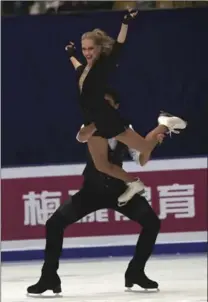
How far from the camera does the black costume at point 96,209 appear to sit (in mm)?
5980

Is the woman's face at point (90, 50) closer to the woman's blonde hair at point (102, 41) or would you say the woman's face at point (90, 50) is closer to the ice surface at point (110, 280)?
the woman's blonde hair at point (102, 41)

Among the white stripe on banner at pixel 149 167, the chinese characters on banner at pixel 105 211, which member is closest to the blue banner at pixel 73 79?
the white stripe on banner at pixel 149 167

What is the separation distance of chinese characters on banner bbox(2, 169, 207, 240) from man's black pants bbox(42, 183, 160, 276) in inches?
90.8

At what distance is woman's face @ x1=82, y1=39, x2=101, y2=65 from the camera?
5633 mm

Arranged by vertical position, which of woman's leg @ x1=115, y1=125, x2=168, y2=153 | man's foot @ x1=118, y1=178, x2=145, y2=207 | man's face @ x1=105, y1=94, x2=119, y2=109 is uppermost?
man's face @ x1=105, y1=94, x2=119, y2=109

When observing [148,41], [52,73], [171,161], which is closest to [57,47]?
[52,73]

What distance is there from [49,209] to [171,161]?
1075 millimetres

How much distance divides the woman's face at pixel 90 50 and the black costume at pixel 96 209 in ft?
1.82

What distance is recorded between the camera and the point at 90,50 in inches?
222

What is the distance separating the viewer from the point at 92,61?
5668 mm

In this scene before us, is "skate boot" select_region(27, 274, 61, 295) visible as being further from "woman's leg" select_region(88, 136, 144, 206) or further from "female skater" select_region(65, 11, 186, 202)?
"female skater" select_region(65, 11, 186, 202)

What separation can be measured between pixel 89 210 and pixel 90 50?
98 cm

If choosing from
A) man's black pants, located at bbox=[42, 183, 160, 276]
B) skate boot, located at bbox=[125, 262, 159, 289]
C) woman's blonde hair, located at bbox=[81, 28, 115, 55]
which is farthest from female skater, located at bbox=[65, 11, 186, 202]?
skate boot, located at bbox=[125, 262, 159, 289]

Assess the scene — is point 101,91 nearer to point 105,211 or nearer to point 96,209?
point 96,209
